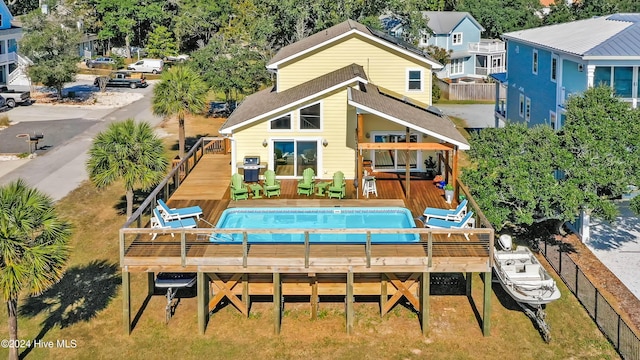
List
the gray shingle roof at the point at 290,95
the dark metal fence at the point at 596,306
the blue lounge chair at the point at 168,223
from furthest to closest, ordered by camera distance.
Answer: the gray shingle roof at the point at 290,95 < the blue lounge chair at the point at 168,223 < the dark metal fence at the point at 596,306

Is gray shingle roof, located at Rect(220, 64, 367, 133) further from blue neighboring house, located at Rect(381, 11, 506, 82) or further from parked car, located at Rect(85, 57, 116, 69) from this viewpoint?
parked car, located at Rect(85, 57, 116, 69)

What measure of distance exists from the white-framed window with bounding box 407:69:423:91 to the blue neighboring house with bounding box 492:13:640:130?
547 centimetres

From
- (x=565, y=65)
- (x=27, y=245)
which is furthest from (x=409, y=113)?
(x=27, y=245)

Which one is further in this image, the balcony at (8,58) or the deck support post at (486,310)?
the balcony at (8,58)

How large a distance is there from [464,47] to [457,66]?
79.7 inches

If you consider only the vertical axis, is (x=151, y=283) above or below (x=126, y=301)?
below

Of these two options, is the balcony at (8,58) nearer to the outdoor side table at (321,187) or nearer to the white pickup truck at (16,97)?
the white pickup truck at (16,97)

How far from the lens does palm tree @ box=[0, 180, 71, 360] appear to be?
13812mm

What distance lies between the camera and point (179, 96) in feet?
104

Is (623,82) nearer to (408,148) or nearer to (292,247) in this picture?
(408,148)

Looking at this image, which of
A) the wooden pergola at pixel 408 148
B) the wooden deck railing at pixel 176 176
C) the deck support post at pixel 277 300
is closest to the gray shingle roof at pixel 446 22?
the wooden deck railing at pixel 176 176

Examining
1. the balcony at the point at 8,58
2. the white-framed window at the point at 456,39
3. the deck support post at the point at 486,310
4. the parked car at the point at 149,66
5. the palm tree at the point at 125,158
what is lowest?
the deck support post at the point at 486,310

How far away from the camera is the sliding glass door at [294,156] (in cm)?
2383

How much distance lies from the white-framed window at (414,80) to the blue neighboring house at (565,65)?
5467mm
